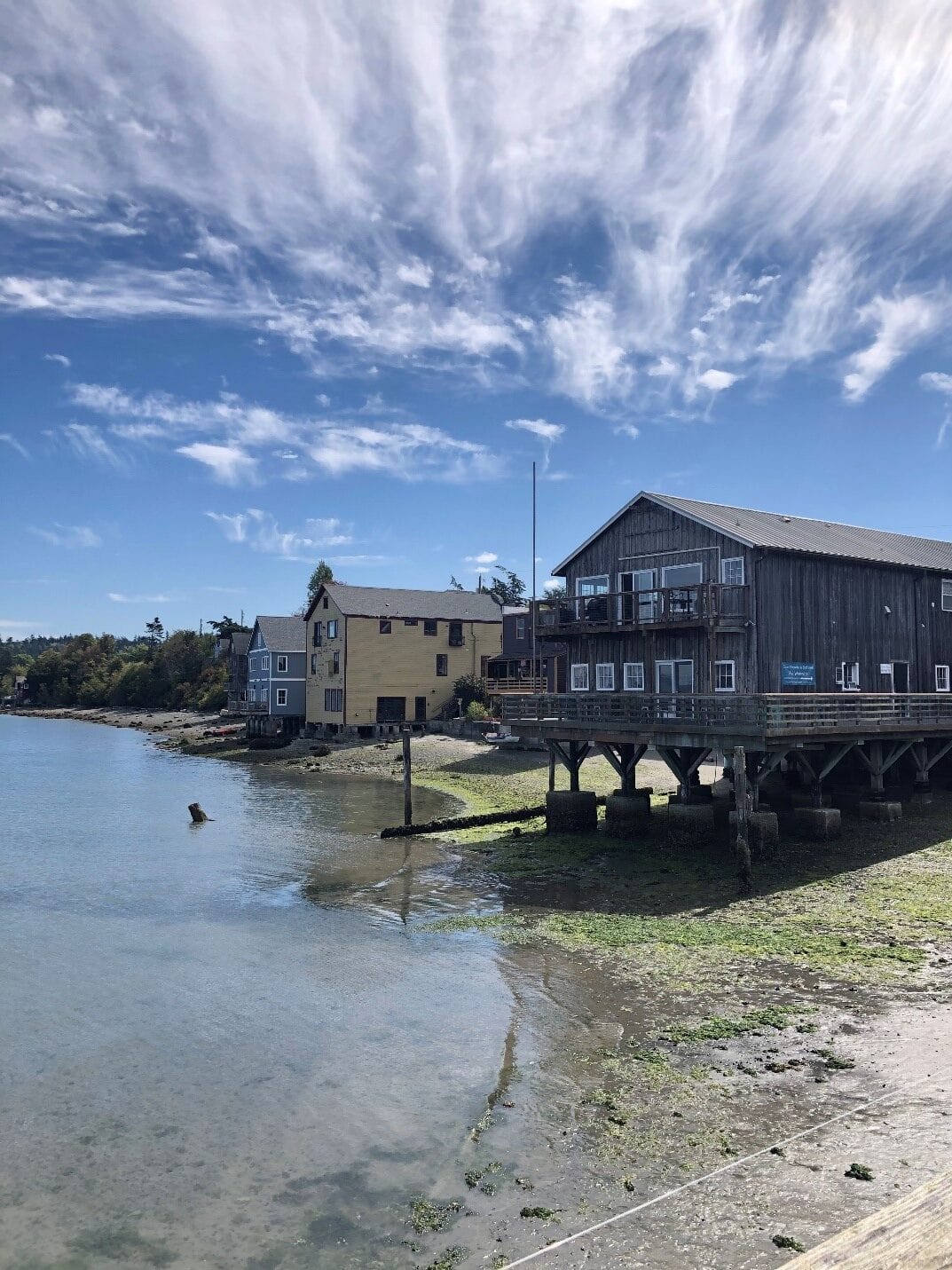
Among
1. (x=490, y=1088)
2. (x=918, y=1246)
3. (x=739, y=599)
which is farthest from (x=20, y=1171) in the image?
(x=739, y=599)

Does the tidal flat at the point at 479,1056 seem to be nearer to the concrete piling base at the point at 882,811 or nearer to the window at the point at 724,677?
the concrete piling base at the point at 882,811

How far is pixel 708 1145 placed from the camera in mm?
10227

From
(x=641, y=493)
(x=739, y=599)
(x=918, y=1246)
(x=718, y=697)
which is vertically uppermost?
(x=641, y=493)

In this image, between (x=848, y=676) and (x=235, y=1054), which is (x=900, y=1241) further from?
(x=848, y=676)

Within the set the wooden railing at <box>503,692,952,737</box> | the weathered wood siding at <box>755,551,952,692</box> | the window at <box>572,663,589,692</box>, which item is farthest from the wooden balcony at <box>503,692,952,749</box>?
the window at <box>572,663,589,692</box>

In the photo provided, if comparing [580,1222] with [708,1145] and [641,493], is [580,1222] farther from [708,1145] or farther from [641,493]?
[641,493]

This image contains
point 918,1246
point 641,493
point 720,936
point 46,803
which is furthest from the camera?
point 46,803

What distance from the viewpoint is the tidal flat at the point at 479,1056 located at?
9.28m

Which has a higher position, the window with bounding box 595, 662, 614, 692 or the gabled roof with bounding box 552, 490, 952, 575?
the gabled roof with bounding box 552, 490, 952, 575

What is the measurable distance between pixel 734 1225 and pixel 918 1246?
7.17 metres

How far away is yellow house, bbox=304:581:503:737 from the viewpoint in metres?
67.5

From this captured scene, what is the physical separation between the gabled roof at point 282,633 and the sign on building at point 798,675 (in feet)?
171

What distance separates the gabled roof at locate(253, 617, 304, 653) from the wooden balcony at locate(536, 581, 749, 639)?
135ft

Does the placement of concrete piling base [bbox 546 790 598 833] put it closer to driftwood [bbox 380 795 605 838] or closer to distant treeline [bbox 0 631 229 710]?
driftwood [bbox 380 795 605 838]
